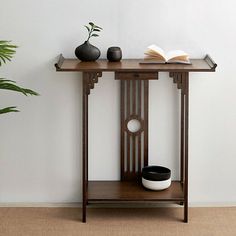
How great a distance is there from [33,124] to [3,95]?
24 centimetres

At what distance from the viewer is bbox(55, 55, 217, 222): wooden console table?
11.9ft

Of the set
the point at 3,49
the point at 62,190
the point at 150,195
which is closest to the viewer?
the point at 3,49

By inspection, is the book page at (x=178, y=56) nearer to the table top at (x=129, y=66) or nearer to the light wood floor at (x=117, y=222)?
the table top at (x=129, y=66)

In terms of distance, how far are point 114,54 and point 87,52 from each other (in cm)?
15

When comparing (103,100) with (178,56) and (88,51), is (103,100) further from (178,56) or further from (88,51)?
(178,56)

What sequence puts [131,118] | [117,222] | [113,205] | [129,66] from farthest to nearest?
[113,205]
[131,118]
[117,222]
[129,66]

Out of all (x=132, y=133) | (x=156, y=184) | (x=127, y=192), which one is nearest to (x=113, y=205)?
(x=127, y=192)

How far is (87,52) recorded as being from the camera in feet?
12.3

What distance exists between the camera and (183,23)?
3.88 m

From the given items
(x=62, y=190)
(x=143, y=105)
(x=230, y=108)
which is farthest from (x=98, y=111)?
(x=230, y=108)

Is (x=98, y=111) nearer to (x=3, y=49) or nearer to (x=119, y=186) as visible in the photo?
(x=119, y=186)

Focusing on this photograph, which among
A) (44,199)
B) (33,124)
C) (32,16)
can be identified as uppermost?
(32,16)

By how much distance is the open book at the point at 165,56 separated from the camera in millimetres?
3715

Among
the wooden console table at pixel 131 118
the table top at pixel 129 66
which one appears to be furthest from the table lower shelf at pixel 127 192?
the table top at pixel 129 66
